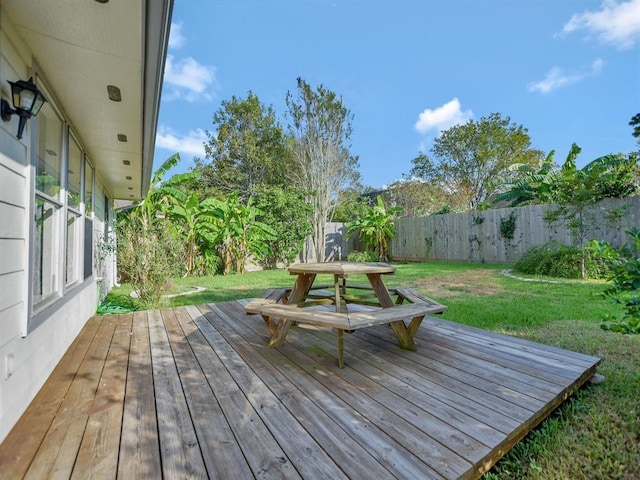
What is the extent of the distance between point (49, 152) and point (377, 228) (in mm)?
10761

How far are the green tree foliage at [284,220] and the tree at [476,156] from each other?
10.7 metres

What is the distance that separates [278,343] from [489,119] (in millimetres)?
18664

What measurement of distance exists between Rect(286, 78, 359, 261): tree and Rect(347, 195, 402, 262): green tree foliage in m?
1.50

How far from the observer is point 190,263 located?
904 cm

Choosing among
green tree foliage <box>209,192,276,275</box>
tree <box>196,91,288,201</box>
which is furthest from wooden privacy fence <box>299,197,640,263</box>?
tree <box>196,91,288,201</box>

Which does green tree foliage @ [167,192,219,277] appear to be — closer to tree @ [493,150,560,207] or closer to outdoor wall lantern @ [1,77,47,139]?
outdoor wall lantern @ [1,77,47,139]

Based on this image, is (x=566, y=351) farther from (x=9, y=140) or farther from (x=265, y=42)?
(x=265, y=42)

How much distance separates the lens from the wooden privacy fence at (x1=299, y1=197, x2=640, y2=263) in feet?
23.7

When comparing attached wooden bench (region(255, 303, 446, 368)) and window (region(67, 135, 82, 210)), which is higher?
window (region(67, 135, 82, 210))

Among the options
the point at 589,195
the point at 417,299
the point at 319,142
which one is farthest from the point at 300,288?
the point at 319,142

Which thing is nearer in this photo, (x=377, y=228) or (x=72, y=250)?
(x=72, y=250)

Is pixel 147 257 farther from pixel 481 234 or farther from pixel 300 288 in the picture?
pixel 481 234

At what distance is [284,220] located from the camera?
11039 mm

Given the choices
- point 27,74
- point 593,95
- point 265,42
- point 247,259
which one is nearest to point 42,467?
point 27,74
